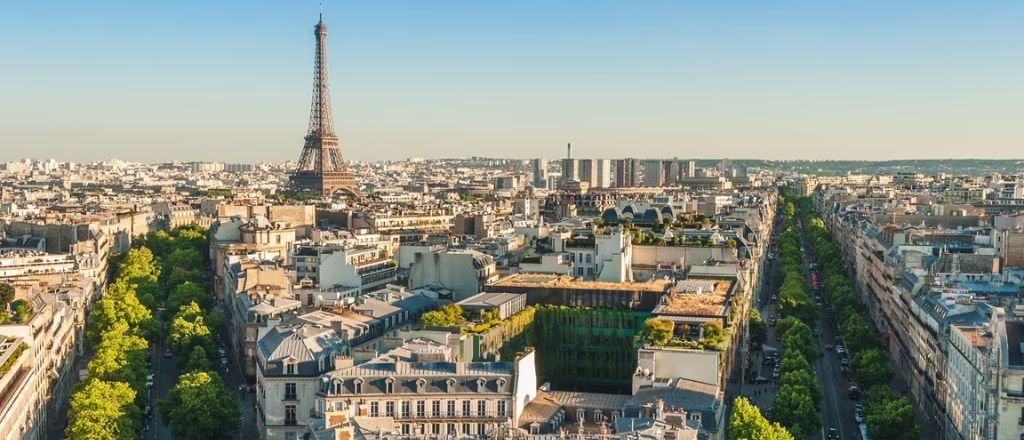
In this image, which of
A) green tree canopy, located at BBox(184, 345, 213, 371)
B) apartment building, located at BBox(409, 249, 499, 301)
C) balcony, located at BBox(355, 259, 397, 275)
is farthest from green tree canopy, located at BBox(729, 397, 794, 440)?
balcony, located at BBox(355, 259, 397, 275)

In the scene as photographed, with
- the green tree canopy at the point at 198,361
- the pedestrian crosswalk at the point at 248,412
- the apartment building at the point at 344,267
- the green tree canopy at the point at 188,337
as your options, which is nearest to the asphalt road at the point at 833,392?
the pedestrian crosswalk at the point at 248,412

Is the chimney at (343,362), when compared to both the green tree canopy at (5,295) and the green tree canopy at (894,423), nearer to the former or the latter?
the green tree canopy at (5,295)

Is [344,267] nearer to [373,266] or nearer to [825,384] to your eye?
[373,266]

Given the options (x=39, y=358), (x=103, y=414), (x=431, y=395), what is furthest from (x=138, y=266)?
(x=431, y=395)

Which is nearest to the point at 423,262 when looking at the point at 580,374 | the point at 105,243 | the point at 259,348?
the point at 580,374

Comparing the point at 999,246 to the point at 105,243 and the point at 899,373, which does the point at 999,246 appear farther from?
the point at 105,243

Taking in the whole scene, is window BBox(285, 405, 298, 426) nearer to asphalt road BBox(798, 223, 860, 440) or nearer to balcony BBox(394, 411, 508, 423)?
balcony BBox(394, 411, 508, 423)
